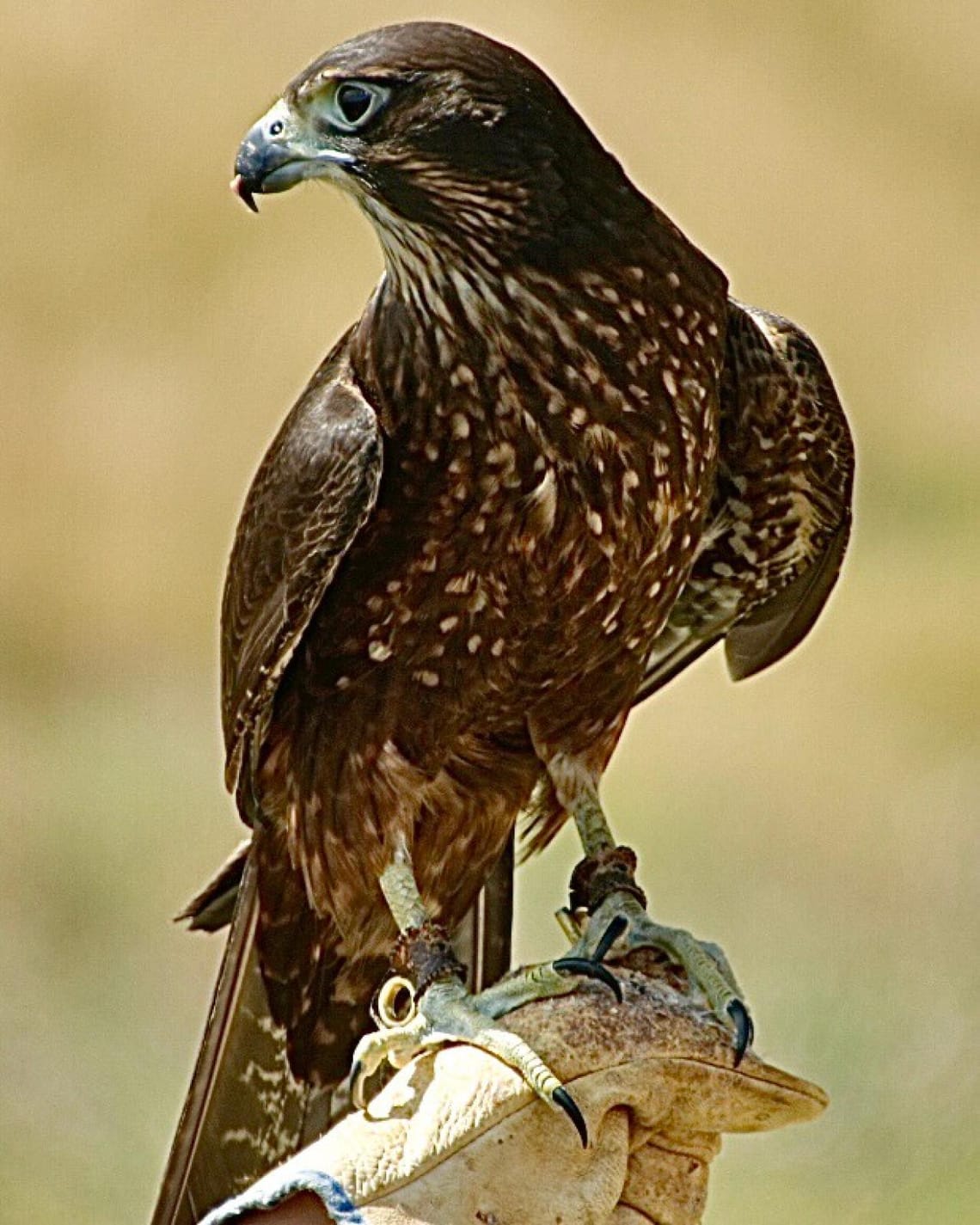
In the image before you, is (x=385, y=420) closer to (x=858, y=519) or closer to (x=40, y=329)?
(x=858, y=519)

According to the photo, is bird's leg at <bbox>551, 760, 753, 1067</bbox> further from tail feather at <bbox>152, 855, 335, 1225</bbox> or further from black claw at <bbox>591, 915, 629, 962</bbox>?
tail feather at <bbox>152, 855, 335, 1225</bbox>

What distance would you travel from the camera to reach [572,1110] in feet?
10.4

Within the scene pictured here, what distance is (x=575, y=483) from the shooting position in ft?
11.5

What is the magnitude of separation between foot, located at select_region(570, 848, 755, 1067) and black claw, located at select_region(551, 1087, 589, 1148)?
236mm

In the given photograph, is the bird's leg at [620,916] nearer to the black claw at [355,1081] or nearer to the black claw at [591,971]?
the black claw at [591,971]

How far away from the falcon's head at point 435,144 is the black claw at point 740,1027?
101cm

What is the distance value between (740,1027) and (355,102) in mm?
1269

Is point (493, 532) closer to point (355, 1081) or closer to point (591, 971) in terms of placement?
point (591, 971)

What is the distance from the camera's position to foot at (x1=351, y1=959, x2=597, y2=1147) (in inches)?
126

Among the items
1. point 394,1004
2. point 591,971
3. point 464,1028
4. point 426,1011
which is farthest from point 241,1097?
point 591,971

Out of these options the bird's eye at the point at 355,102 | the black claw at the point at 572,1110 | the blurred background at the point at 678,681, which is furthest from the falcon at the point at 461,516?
the blurred background at the point at 678,681

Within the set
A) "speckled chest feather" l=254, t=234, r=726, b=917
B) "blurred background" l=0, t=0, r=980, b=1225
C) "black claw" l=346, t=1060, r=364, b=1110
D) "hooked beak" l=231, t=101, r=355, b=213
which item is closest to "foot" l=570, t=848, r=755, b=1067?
"speckled chest feather" l=254, t=234, r=726, b=917

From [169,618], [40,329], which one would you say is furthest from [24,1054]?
[40,329]

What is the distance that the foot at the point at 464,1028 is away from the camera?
10.5 ft
